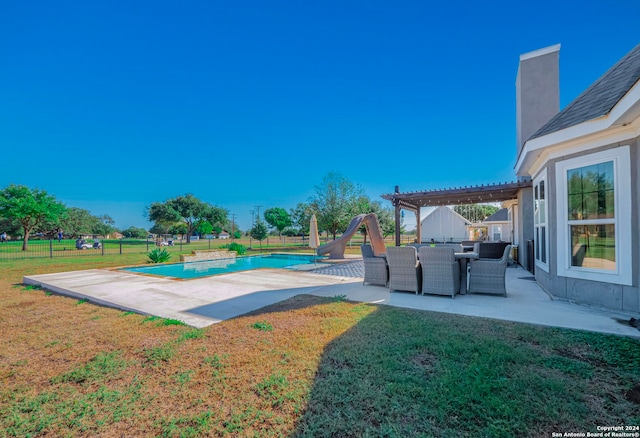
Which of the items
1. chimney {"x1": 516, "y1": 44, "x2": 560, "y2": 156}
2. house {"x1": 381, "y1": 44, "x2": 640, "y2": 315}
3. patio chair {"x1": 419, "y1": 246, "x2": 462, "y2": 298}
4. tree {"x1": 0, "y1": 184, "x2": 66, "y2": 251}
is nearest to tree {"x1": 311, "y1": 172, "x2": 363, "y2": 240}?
chimney {"x1": 516, "y1": 44, "x2": 560, "y2": 156}

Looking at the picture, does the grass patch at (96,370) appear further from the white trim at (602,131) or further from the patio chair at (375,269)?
the white trim at (602,131)

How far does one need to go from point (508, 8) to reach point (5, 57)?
85.4 ft

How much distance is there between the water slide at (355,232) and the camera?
14.4 m

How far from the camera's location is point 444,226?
121ft

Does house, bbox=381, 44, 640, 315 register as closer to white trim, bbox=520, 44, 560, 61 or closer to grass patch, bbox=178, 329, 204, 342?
white trim, bbox=520, 44, 560, 61

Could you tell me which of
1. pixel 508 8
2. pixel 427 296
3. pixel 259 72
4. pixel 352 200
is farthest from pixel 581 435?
pixel 352 200

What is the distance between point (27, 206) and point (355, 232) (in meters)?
31.8

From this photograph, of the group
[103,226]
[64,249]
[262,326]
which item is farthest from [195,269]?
[103,226]

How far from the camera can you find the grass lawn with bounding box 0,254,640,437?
6.51 feet

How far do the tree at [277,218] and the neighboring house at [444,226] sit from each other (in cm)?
2042

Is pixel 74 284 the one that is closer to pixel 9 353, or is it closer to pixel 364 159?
pixel 9 353

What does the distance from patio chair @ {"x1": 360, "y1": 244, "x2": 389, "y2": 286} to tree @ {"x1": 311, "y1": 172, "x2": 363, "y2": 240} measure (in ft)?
58.2

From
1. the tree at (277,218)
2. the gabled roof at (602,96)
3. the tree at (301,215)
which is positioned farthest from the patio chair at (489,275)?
the tree at (277,218)

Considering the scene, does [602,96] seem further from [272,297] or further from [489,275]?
[272,297]
